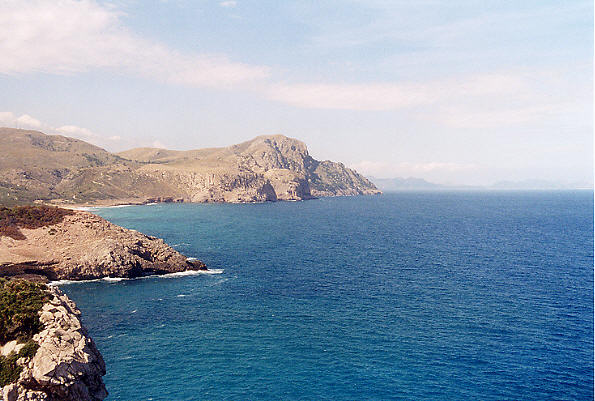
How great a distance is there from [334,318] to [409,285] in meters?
27.5

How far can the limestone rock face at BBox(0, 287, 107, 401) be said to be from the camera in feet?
125

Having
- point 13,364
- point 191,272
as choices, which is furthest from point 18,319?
point 191,272

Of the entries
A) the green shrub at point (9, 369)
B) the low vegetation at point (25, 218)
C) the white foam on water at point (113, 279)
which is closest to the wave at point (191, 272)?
the white foam on water at point (113, 279)

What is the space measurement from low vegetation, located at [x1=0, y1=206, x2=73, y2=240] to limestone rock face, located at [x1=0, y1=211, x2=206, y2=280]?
2248 millimetres

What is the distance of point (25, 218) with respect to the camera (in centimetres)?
10581

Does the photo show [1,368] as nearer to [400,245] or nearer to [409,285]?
[409,285]

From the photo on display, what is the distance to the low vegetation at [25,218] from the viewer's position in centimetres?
9806

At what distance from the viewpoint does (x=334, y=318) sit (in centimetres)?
6794

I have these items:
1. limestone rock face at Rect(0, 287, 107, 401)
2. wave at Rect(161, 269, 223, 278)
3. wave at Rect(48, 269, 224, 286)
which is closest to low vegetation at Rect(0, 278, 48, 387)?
limestone rock face at Rect(0, 287, 107, 401)

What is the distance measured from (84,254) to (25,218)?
26.4m

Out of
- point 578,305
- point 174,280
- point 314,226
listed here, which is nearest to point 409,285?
point 578,305

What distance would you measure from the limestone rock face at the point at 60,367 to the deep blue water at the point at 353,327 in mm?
4472

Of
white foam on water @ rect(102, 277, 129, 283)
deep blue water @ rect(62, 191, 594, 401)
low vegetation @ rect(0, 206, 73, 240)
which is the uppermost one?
low vegetation @ rect(0, 206, 73, 240)

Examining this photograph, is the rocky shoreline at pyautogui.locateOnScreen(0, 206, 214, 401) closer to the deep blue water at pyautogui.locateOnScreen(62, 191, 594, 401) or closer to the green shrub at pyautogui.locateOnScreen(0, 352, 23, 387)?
the green shrub at pyautogui.locateOnScreen(0, 352, 23, 387)
